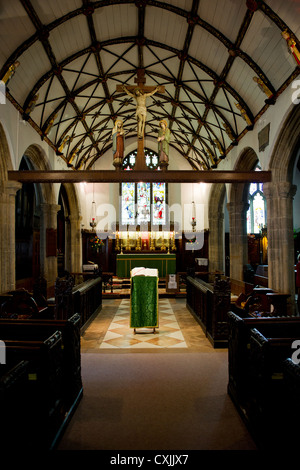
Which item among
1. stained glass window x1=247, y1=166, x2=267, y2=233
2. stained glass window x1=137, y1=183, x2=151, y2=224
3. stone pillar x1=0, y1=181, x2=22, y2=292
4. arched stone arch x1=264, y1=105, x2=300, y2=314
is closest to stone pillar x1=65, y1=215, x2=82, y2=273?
stained glass window x1=137, y1=183, x2=151, y2=224

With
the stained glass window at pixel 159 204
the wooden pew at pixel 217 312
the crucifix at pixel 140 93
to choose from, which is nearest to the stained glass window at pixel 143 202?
the stained glass window at pixel 159 204

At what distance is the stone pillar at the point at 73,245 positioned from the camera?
13.5 m

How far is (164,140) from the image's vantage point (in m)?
6.75

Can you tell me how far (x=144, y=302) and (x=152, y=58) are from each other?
22.9ft

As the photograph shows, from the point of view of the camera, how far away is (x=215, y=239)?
43.2 ft

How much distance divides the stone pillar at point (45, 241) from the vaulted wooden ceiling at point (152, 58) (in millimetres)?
1906

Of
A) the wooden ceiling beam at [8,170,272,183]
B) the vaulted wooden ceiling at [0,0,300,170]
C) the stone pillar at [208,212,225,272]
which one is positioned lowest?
the stone pillar at [208,212,225,272]

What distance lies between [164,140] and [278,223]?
305 centimetres

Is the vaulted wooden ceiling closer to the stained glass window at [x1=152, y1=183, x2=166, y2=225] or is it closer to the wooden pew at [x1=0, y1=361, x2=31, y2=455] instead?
the stained glass window at [x1=152, y1=183, x2=166, y2=225]

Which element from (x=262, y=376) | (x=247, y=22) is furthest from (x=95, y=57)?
(x=262, y=376)

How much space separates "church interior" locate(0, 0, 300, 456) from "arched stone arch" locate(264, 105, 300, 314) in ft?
0.10

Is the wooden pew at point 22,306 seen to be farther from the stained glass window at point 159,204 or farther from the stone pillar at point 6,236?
the stained glass window at point 159,204

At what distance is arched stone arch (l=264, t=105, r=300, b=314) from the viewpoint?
675cm

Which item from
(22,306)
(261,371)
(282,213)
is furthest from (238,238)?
(261,371)
